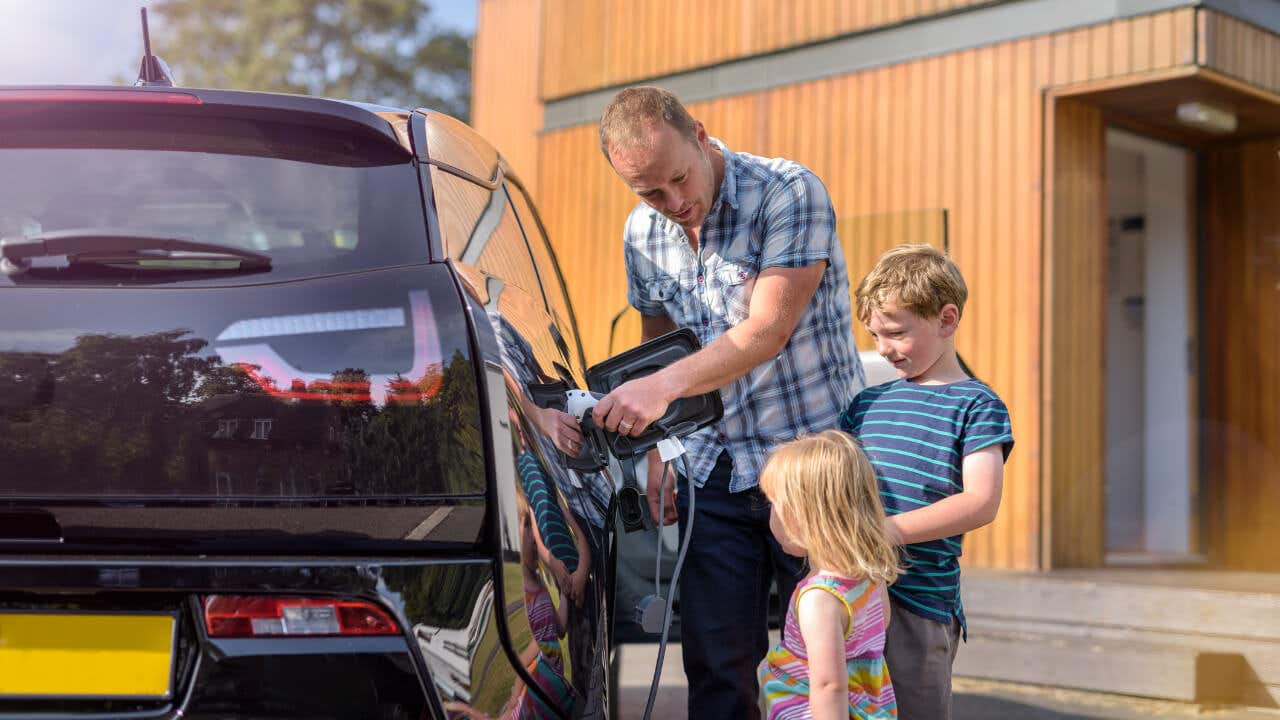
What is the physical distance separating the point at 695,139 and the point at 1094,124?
577cm

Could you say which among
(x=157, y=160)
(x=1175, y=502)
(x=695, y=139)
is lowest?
(x=1175, y=502)

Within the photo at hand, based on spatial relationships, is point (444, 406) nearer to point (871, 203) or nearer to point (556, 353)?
point (556, 353)

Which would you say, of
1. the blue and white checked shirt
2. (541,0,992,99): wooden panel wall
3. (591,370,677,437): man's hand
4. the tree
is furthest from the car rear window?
the tree

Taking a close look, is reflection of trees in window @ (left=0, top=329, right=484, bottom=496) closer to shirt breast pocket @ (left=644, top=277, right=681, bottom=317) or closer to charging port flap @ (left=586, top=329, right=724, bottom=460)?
charging port flap @ (left=586, top=329, right=724, bottom=460)

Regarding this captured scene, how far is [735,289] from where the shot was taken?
9.03 feet

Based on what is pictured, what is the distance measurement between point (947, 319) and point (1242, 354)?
280 inches

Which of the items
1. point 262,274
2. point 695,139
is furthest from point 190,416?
point 695,139

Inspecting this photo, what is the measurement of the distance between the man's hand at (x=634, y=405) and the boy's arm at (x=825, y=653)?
451mm

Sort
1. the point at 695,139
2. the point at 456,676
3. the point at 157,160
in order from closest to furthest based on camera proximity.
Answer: the point at 456,676 < the point at 157,160 < the point at 695,139

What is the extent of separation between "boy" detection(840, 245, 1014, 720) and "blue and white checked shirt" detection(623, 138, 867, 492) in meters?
0.27

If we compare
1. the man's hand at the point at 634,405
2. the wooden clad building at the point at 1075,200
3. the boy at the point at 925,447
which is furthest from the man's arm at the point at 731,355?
the wooden clad building at the point at 1075,200

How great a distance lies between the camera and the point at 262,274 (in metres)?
1.80

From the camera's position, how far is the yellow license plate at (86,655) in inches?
63.9

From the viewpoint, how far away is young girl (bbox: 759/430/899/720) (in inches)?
84.0
